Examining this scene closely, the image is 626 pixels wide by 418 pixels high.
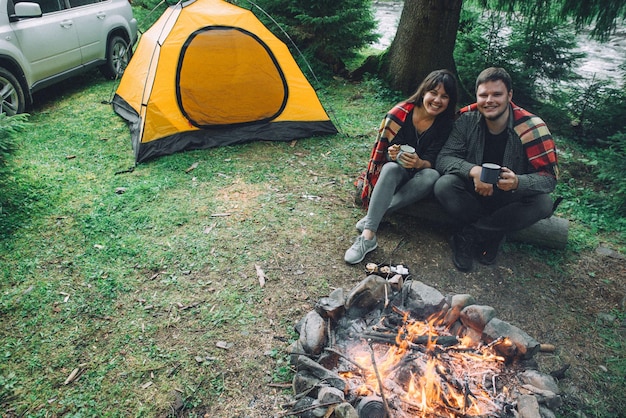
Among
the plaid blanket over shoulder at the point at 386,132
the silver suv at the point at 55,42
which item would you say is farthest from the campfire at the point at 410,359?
the silver suv at the point at 55,42

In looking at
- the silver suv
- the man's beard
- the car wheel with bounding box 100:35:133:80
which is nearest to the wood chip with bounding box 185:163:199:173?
the silver suv

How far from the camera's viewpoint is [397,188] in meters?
3.63

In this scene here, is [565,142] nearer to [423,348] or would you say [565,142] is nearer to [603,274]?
[603,274]

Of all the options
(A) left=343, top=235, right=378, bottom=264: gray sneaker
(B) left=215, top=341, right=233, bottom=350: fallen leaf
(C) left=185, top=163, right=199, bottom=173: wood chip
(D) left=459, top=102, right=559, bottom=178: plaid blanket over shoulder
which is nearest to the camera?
(B) left=215, top=341, right=233, bottom=350: fallen leaf

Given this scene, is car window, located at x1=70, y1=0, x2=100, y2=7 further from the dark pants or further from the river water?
the dark pants

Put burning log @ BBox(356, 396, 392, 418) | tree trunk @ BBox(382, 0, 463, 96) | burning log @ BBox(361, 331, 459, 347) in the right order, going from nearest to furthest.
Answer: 1. burning log @ BBox(356, 396, 392, 418)
2. burning log @ BBox(361, 331, 459, 347)
3. tree trunk @ BBox(382, 0, 463, 96)

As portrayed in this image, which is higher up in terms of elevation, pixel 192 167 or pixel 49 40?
pixel 49 40

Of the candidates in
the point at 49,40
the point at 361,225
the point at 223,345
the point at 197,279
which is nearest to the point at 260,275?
the point at 197,279

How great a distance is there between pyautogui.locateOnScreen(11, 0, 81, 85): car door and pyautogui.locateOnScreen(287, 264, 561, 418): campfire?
221 inches

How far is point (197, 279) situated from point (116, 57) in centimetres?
608

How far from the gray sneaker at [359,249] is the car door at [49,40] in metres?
5.33

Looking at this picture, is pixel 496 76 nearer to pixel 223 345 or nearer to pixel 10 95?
pixel 223 345

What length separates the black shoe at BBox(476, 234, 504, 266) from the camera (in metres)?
3.51

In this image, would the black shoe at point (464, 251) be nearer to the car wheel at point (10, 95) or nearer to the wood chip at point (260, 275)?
the wood chip at point (260, 275)
